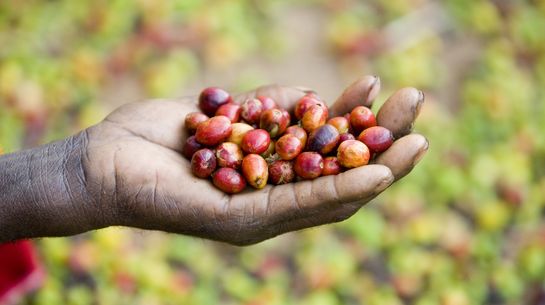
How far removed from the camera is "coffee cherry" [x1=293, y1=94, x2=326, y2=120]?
2.96 meters

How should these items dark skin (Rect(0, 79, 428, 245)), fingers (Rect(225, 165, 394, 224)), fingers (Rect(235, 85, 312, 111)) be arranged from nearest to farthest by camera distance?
fingers (Rect(225, 165, 394, 224)) < dark skin (Rect(0, 79, 428, 245)) < fingers (Rect(235, 85, 312, 111))

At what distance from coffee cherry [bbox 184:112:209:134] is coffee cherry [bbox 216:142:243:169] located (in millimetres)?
168

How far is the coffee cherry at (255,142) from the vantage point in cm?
283

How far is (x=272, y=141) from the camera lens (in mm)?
2975

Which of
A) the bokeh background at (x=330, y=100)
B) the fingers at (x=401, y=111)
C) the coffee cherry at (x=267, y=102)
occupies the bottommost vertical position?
the bokeh background at (x=330, y=100)

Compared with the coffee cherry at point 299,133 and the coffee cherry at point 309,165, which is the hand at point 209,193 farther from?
the coffee cherry at point 299,133

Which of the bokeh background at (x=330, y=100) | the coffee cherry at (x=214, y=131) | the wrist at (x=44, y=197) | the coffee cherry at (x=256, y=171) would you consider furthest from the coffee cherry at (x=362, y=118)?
the bokeh background at (x=330, y=100)

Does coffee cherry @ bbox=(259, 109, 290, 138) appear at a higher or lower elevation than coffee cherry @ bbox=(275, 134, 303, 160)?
higher

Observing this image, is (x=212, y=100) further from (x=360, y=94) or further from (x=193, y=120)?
(x=360, y=94)

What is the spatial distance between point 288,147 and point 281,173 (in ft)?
0.45

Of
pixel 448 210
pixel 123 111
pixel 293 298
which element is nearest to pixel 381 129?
pixel 123 111

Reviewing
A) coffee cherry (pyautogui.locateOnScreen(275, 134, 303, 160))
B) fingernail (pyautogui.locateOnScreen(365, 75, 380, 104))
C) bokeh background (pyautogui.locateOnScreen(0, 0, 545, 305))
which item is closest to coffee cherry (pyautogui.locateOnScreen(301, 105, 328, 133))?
coffee cherry (pyautogui.locateOnScreen(275, 134, 303, 160))

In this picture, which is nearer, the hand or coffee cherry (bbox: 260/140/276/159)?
the hand

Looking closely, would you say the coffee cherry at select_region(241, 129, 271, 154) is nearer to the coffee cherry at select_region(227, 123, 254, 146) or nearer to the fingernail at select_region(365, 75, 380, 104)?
the coffee cherry at select_region(227, 123, 254, 146)
